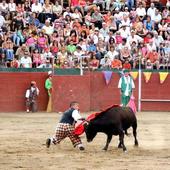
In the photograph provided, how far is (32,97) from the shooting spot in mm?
24016

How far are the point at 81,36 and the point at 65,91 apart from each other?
2.03 metres

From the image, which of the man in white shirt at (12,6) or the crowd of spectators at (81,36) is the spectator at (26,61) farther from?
the man in white shirt at (12,6)

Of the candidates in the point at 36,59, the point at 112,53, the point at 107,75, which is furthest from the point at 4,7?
the point at 107,75

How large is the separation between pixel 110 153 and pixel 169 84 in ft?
40.4

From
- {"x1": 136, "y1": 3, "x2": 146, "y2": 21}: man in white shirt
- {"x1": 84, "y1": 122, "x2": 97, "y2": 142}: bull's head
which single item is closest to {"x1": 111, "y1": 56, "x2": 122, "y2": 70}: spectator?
{"x1": 136, "y1": 3, "x2": 146, "y2": 21}: man in white shirt

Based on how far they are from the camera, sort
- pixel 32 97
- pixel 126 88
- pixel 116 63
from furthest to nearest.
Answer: pixel 116 63 < pixel 32 97 < pixel 126 88

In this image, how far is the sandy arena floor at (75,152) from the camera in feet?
38.9

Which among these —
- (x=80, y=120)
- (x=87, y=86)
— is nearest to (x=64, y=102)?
(x=87, y=86)

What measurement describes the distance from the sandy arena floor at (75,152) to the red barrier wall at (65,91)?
14.7ft

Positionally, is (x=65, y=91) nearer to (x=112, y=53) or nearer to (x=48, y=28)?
(x=112, y=53)

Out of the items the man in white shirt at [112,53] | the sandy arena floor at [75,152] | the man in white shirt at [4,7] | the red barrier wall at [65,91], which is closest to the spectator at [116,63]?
the man in white shirt at [112,53]

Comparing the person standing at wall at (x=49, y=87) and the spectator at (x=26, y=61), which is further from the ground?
the spectator at (x=26, y=61)

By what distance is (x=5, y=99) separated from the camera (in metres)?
24.2

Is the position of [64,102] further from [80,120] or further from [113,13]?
[80,120]
